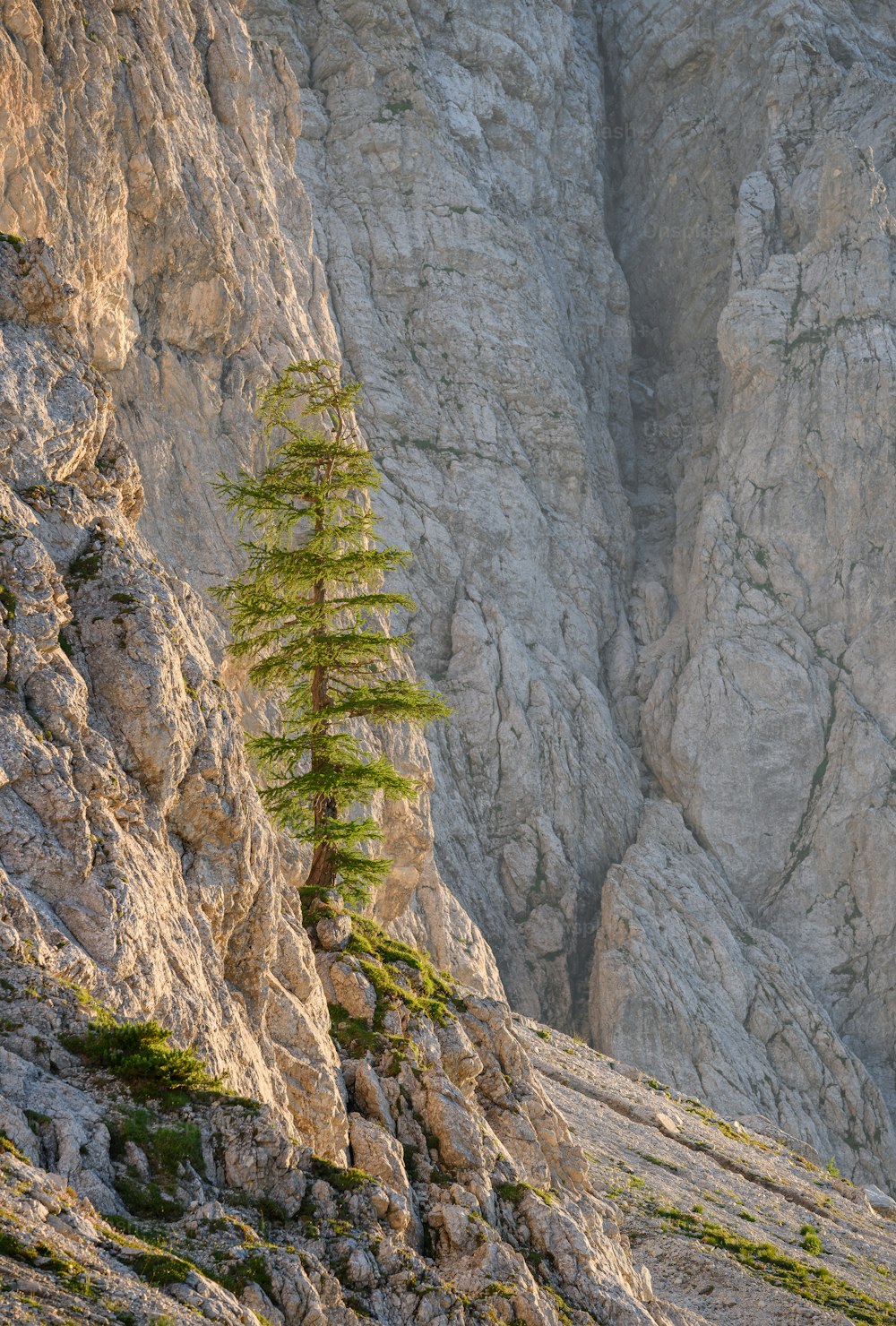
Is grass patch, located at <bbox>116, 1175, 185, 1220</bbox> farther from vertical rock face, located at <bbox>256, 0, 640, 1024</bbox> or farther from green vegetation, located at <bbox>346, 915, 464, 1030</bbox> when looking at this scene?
vertical rock face, located at <bbox>256, 0, 640, 1024</bbox>

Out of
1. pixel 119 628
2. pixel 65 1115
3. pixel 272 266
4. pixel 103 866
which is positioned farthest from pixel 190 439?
pixel 65 1115

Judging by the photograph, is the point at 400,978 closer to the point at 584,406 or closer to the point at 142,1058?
the point at 142,1058

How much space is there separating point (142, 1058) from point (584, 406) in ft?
221

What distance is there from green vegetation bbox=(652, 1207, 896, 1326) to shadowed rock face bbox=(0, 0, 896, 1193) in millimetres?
12561

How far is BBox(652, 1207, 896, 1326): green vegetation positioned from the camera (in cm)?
2234

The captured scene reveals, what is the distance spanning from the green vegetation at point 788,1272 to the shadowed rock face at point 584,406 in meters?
12.6

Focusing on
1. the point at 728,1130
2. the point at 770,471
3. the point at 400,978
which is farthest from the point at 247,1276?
the point at 770,471

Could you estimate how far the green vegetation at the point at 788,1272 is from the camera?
22.3 metres

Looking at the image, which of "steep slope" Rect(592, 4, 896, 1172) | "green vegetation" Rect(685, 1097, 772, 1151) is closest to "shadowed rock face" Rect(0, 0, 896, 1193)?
"steep slope" Rect(592, 4, 896, 1172)

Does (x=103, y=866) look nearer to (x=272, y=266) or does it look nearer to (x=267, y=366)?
(x=267, y=366)

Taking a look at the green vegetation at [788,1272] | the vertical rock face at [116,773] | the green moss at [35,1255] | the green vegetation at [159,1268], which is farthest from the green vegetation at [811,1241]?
the green moss at [35,1255]

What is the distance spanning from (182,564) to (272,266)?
17105mm

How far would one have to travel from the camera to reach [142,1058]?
A: 36.9 ft

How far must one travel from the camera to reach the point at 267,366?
4647cm
